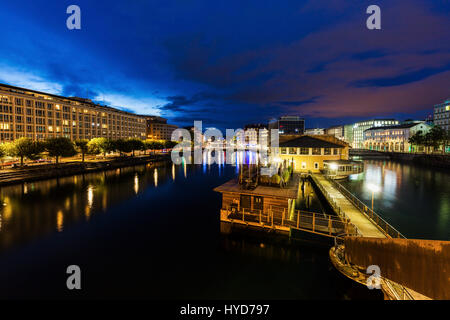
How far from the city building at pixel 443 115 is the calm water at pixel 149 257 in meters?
134

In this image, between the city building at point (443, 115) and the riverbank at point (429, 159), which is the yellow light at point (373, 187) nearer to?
the riverbank at point (429, 159)

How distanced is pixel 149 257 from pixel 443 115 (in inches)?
6397

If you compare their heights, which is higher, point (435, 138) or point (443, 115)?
point (443, 115)

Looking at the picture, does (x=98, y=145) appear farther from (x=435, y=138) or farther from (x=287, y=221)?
(x=435, y=138)

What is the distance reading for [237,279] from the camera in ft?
51.3

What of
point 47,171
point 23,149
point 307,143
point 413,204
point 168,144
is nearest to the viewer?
point 413,204

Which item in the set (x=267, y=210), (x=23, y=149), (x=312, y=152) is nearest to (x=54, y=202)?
(x=23, y=149)

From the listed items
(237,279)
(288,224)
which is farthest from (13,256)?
(288,224)

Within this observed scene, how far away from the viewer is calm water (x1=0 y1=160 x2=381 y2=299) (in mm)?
14477

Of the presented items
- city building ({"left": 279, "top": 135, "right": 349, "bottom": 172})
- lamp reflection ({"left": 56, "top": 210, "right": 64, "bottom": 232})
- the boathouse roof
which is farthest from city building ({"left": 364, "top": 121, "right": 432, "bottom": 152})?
lamp reflection ({"left": 56, "top": 210, "right": 64, "bottom": 232})

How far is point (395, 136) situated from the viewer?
129 meters

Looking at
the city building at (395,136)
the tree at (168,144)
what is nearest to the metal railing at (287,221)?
the tree at (168,144)
